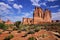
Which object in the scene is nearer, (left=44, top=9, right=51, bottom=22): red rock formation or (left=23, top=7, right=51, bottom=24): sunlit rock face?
(left=23, top=7, right=51, bottom=24): sunlit rock face

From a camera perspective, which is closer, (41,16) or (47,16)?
(47,16)

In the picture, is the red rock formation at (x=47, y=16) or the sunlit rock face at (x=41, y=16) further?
the red rock formation at (x=47, y=16)

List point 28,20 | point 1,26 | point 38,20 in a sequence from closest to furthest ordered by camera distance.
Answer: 1. point 1,26
2. point 38,20
3. point 28,20

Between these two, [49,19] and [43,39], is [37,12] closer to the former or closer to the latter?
[49,19]

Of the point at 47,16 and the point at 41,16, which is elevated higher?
the point at 41,16

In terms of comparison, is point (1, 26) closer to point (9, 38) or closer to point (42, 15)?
point (9, 38)

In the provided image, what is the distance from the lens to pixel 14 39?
49.8 feet

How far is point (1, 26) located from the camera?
97.7ft

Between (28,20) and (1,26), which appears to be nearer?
(1,26)

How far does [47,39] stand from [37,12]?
90.8 metres

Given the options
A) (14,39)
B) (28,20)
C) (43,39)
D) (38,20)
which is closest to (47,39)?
(43,39)

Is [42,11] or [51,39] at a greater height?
[42,11]

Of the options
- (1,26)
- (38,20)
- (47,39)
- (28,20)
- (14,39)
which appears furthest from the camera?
(28,20)

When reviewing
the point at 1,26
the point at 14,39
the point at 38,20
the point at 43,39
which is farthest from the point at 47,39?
the point at 38,20
